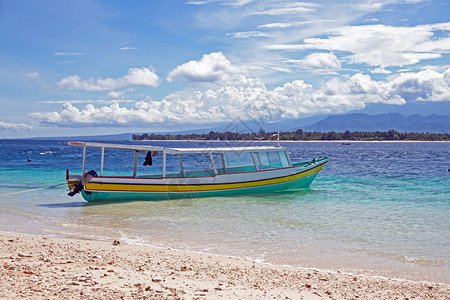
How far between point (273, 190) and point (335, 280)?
14.0 metres

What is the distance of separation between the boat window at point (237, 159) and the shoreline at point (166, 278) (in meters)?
12.0

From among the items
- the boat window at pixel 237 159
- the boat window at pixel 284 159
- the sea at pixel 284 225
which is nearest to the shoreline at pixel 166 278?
the sea at pixel 284 225

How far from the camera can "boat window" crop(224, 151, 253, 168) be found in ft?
69.6

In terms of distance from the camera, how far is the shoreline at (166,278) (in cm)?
631

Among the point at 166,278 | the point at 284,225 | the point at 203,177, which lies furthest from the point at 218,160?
the point at 166,278

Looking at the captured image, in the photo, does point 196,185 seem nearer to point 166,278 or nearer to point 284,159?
point 284,159

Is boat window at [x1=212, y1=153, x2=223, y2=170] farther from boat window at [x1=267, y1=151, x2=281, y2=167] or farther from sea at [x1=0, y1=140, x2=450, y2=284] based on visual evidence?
boat window at [x1=267, y1=151, x2=281, y2=167]

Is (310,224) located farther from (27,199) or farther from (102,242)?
(27,199)

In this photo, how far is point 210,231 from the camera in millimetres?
12422

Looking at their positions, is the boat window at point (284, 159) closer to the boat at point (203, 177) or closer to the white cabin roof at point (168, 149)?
the boat at point (203, 177)

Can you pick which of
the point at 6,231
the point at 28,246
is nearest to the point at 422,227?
the point at 28,246

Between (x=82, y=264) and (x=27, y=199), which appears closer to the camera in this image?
(x=82, y=264)

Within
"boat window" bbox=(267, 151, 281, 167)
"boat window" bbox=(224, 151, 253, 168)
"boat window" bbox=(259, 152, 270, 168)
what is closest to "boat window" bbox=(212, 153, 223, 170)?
Result: "boat window" bbox=(224, 151, 253, 168)

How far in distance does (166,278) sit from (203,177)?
1236 cm
